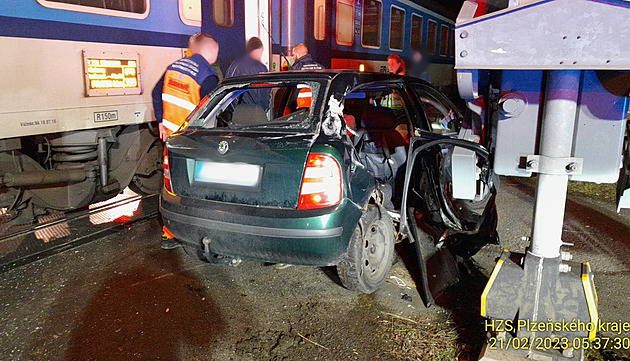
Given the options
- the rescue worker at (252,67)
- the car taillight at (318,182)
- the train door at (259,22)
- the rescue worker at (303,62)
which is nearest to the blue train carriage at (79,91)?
the rescue worker at (252,67)

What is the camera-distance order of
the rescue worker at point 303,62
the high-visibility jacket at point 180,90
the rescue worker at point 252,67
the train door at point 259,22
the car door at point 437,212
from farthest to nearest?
1. the rescue worker at point 303,62
2. the train door at point 259,22
3. the rescue worker at point 252,67
4. the high-visibility jacket at point 180,90
5. the car door at point 437,212

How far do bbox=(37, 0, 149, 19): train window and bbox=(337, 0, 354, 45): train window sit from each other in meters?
4.89

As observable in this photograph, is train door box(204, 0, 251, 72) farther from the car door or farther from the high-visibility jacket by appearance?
the car door

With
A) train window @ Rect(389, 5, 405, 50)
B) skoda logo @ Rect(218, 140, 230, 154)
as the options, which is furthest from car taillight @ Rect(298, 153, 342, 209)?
train window @ Rect(389, 5, 405, 50)

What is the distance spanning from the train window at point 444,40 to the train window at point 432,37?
2.49ft

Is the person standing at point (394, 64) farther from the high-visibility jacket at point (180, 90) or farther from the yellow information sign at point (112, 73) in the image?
the yellow information sign at point (112, 73)

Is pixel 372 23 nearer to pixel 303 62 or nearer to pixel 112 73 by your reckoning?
pixel 303 62

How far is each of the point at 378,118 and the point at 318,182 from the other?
1.75m

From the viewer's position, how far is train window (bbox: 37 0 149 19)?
4.37 metres

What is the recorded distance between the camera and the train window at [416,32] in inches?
528

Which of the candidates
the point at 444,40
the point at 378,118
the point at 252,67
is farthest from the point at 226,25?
the point at 444,40

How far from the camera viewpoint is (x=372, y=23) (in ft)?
35.6

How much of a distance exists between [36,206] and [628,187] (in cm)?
491

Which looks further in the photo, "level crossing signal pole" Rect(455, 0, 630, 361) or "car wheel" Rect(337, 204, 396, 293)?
"car wheel" Rect(337, 204, 396, 293)
